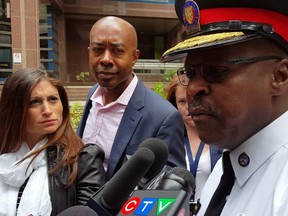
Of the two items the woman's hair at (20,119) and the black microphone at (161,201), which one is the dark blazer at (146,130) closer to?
the woman's hair at (20,119)

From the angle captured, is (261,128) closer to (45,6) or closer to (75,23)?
(45,6)

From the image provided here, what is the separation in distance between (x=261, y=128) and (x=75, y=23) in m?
19.4

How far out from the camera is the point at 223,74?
1.10 m

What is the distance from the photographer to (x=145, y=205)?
0.86 m

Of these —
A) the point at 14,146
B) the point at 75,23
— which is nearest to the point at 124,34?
the point at 14,146

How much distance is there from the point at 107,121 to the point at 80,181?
465 mm

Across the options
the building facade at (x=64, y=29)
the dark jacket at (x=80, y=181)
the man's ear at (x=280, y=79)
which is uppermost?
the building facade at (x=64, y=29)

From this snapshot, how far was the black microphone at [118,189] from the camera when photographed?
3.02 feet

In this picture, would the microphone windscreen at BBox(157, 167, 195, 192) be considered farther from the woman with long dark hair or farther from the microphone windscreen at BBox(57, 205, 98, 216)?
the woman with long dark hair

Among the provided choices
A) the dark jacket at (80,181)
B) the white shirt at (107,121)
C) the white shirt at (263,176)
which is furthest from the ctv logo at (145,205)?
the white shirt at (107,121)

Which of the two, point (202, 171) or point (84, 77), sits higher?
point (84, 77)

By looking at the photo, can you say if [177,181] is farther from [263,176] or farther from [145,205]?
[263,176]

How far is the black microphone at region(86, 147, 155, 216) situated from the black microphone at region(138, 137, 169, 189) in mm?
43

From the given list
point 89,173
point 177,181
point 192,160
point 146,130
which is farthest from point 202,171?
point 177,181
